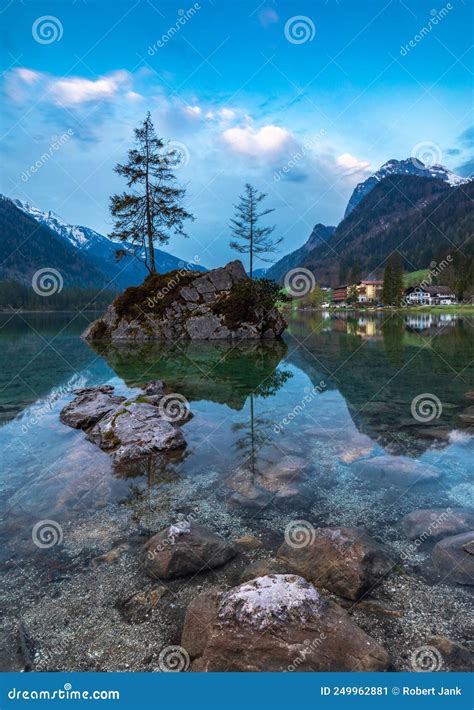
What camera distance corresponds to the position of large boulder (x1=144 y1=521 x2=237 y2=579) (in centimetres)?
584

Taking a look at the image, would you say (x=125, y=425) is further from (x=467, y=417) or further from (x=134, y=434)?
(x=467, y=417)

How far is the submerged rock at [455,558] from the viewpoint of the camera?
221 inches

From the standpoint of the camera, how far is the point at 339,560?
18.8ft

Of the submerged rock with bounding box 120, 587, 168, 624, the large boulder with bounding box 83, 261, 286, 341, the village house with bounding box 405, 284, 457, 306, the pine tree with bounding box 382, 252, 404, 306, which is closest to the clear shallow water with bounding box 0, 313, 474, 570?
the submerged rock with bounding box 120, 587, 168, 624

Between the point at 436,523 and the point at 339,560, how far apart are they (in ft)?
8.10

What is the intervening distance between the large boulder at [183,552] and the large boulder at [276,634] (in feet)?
3.23

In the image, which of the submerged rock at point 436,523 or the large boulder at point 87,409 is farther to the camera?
the large boulder at point 87,409

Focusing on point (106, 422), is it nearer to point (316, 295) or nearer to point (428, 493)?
point (428, 493)

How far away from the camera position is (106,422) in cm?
1259

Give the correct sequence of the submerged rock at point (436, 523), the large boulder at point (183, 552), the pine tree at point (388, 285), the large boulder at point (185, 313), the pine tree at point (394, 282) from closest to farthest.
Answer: the large boulder at point (183, 552) < the submerged rock at point (436, 523) < the large boulder at point (185, 313) < the pine tree at point (394, 282) < the pine tree at point (388, 285)

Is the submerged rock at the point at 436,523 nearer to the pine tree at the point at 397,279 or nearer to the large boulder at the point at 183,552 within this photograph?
the large boulder at the point at 183,552

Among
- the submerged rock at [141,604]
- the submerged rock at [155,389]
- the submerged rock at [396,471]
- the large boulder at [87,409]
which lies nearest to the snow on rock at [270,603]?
the submerged rock at [141,604]

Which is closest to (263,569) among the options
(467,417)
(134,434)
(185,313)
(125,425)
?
(134,434)

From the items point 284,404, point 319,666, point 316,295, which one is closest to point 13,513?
point 319,666
